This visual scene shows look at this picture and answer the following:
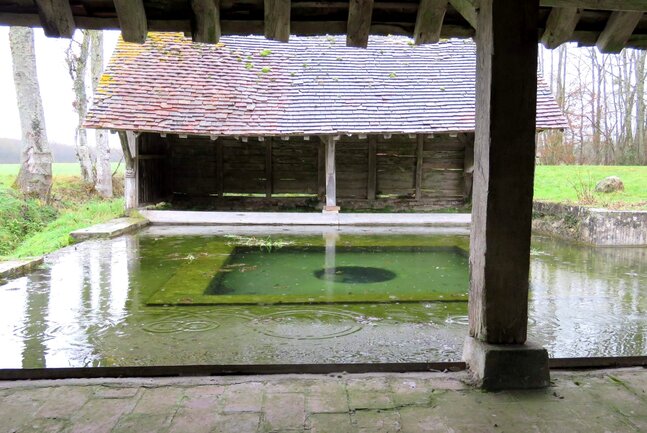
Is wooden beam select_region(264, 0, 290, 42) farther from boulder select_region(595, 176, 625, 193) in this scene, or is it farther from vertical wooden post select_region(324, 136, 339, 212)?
boulder select_region(595, 176, 625, 193)

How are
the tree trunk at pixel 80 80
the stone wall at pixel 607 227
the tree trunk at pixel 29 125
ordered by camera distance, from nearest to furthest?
the stone wall at pixel 607 227, the tree trunk at pixel 29 125, the tree trunk at pixel 80 80

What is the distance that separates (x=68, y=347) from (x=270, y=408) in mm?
2322

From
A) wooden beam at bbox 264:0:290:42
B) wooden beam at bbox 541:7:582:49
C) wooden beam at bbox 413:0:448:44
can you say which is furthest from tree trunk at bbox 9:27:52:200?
wooden beam at bbox 541:7:582:49

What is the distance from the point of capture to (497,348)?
2467 millimetres

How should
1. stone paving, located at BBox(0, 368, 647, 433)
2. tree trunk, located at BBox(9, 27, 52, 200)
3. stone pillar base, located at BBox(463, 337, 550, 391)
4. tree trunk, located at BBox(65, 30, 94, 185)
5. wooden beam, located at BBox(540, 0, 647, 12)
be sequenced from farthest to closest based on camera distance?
tree trunk, located at BBox(65, 30, 94, 185), tree trunk, located at BBox(9, 27, 52, 200), wooden beam, located at BBox(540, 0, 647, 12), stone pillar base, located at BBox(463, 337, 550, 391), stone paving, located at BBox(0, 368, 647, 433)

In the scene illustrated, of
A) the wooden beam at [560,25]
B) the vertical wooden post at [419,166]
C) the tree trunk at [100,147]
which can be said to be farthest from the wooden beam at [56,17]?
the tree trunk at [100,147]

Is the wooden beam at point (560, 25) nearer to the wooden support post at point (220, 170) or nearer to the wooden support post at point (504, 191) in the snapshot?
the wooden support post at point (504, 191)

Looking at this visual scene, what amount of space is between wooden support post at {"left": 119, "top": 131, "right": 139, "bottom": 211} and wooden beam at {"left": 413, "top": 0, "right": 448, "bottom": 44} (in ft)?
31.7

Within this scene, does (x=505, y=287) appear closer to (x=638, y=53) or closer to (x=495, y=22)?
(x=495, y=22)

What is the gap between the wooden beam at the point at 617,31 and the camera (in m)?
3.03

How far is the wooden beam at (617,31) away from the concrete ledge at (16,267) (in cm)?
657

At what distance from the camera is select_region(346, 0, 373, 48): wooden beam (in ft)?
9.21

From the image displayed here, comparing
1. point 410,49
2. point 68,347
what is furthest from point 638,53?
point 68,347

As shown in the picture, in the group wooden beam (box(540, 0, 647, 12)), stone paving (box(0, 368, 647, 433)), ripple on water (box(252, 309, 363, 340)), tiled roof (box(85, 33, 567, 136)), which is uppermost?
tiled roof (box(85, 33, 567, 136))
